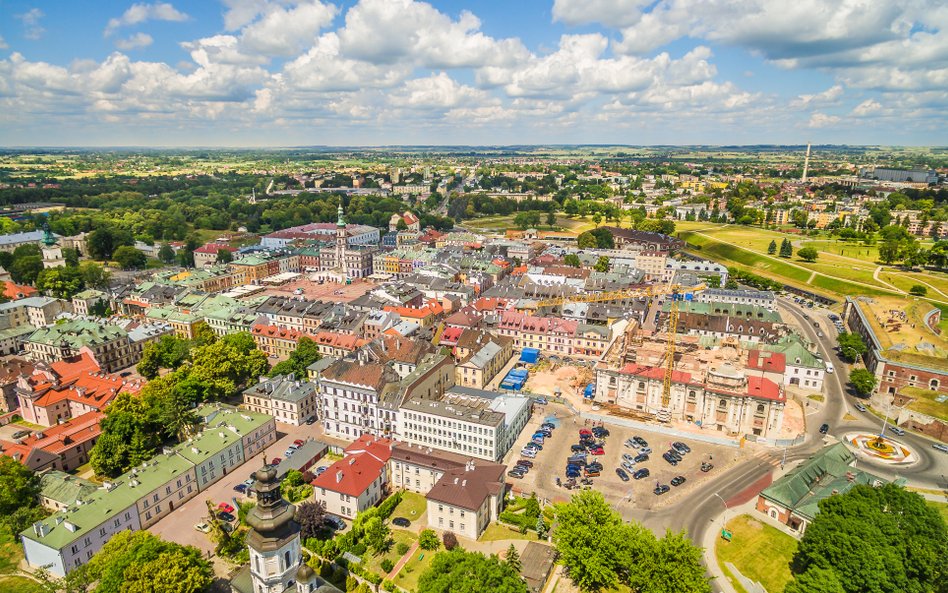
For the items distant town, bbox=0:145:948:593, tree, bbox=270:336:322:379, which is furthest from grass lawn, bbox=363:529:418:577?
tree, bbox=270:336:322:379

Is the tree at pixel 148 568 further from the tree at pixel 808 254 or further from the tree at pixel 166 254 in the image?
the tree at pixel 808 254

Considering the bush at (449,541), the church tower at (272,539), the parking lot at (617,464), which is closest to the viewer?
the church tower at (272,539)

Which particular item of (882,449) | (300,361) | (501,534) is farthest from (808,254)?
(300,361)

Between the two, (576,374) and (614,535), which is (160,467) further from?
(576,374)

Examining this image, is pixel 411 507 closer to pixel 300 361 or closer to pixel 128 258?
pixel 300 361

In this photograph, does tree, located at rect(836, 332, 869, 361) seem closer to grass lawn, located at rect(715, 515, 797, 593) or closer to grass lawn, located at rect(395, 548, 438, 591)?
grass lawn, located at rect(715, 515, 797, 593)

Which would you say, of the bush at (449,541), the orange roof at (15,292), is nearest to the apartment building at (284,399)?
the bush at (449,541)
